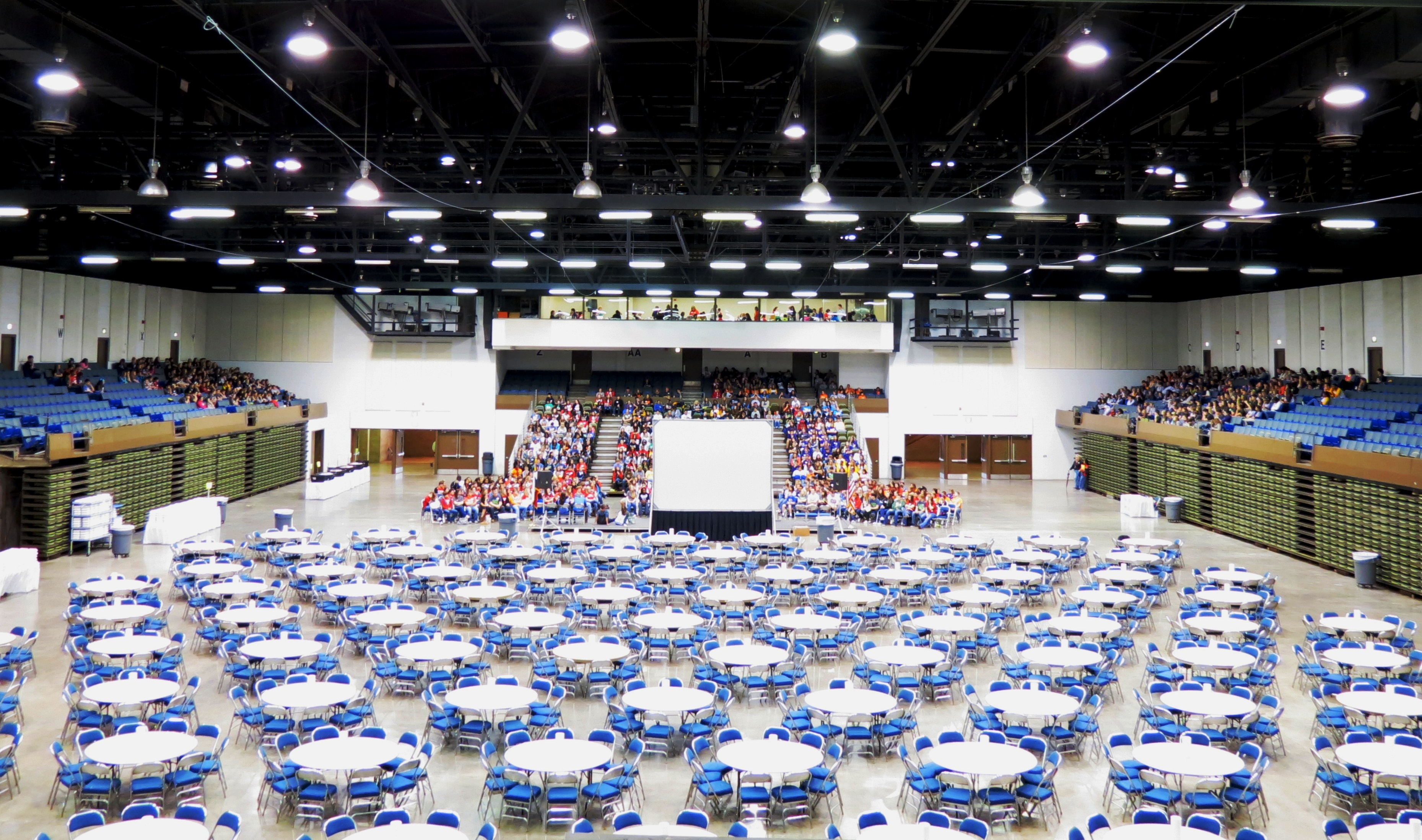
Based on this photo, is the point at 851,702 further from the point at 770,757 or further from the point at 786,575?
the point at 786,575

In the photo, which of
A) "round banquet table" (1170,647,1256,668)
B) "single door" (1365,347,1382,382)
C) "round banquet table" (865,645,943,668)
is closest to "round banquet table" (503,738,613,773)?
"round banquet table" (865,645,943,668)

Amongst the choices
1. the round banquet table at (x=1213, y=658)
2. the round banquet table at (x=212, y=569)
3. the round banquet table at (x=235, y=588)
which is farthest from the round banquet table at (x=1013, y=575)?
the round banquet table at (x=212, y=569)

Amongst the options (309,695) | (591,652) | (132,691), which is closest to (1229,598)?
(591,652)

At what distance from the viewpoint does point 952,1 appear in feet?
33.9

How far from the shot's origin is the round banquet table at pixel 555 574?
1702 cm

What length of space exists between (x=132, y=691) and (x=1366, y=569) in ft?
74.1

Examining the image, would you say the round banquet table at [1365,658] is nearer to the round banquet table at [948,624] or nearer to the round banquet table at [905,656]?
the round banquet table at [948,624]

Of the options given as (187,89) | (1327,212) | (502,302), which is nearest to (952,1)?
(1327,212)

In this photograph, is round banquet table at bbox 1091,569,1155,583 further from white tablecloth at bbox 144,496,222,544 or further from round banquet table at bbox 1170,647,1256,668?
white tablecloth at bbox 144,496,222,544

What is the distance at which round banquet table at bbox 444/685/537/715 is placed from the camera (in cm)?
1011

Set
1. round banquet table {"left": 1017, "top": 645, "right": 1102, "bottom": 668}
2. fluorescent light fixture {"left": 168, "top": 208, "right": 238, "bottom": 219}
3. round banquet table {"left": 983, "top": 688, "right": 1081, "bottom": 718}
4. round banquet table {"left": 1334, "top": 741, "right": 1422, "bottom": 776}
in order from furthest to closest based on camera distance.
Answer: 1. fluorescent light fixture {"left": 168, "top": 208, "right": 238, "bottom": 219}
2. round banquet table {"left": 1017, "top": 645, "right": 1102, "bottom": 668}
3. round banquet table {"left": 983, "top": 688, "right": 1081, "bottom": 718}
4. round banquet table {"left": 1334, "top": 741, "right": 1422, "bottom": 776}

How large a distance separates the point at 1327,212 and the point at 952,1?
9.57 meters

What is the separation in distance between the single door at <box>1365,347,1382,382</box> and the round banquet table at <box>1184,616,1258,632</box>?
17000mm

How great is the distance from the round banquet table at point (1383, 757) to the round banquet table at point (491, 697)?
7905 mm
